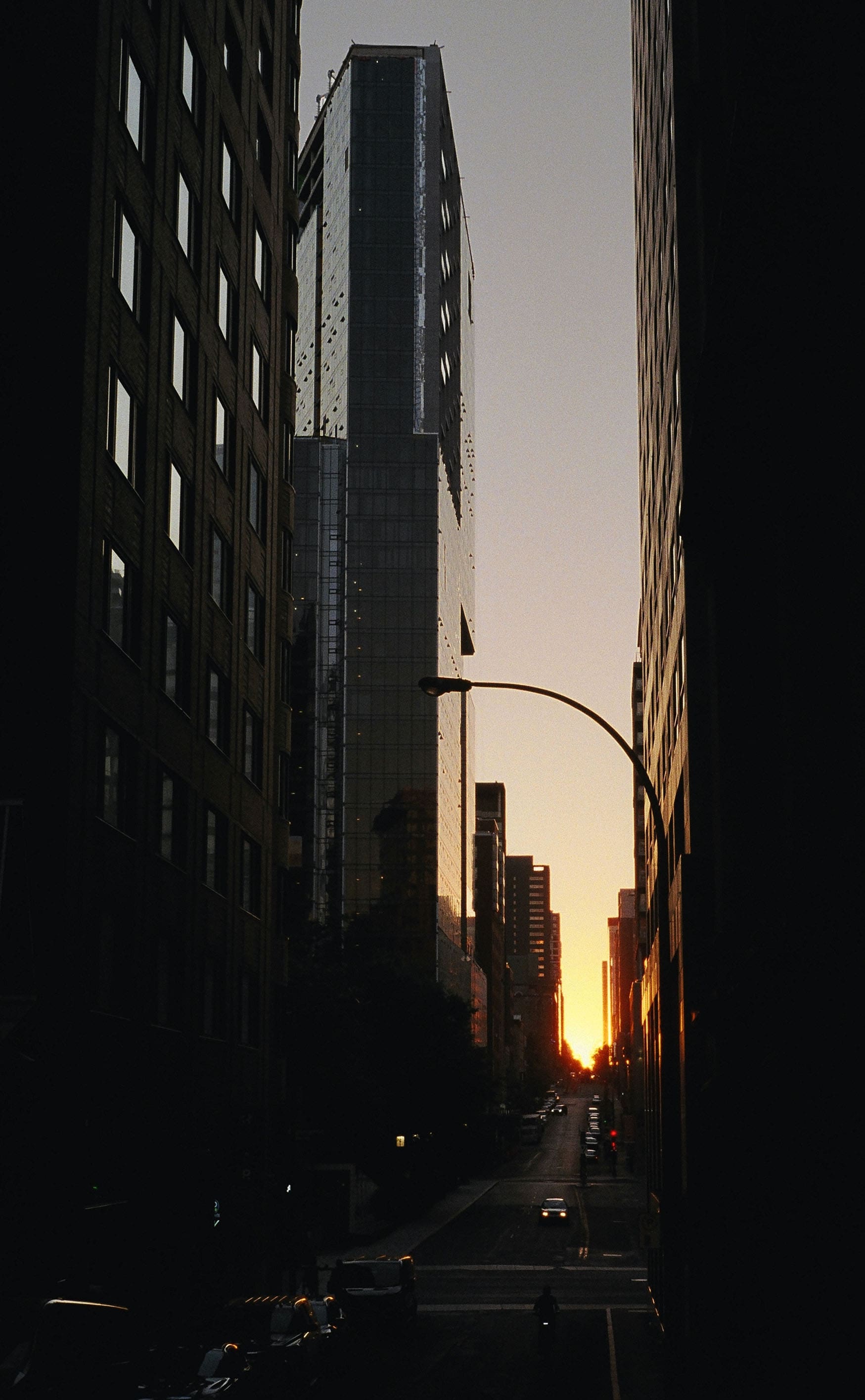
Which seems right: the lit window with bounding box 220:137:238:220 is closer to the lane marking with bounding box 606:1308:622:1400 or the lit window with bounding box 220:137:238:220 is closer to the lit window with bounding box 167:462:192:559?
the lit window with bounding box 167:462:192:559

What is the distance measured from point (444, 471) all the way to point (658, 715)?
134165 mm

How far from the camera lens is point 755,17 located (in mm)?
15023

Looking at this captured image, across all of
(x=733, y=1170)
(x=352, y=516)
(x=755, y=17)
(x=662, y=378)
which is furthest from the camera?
(x=352, y=516)

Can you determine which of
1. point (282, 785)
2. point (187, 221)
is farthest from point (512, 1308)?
point (187, 221)

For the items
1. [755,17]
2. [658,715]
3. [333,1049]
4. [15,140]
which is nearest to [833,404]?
[755,17]

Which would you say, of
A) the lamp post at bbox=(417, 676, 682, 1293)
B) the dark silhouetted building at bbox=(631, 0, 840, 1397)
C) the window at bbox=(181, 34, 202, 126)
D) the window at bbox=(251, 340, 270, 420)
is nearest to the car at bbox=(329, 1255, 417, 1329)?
the dark silhouetted building at bbox=(631, 0, 840, 1397)

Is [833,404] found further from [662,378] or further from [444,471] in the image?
[444,471]

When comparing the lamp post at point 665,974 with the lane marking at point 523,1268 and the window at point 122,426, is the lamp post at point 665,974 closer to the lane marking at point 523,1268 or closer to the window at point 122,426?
the window at point 122,426

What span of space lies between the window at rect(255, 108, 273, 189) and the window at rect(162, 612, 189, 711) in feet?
64.7

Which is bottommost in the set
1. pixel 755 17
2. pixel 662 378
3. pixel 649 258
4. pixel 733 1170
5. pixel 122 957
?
pixel 733 1170

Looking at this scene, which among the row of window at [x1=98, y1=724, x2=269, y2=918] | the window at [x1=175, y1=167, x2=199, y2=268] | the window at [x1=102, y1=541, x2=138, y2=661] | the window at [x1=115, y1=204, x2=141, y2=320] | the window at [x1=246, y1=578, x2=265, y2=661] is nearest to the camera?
the window at [x1=102, y1=541, x2=138, y2=661]

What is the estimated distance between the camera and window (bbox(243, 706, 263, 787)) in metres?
47.5

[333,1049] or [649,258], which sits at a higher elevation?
[649,258]

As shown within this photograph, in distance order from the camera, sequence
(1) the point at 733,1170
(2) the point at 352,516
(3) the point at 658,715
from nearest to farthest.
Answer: (1) the point at 733,1170
(3) the point at 658,715
(2) the point at 352,516
